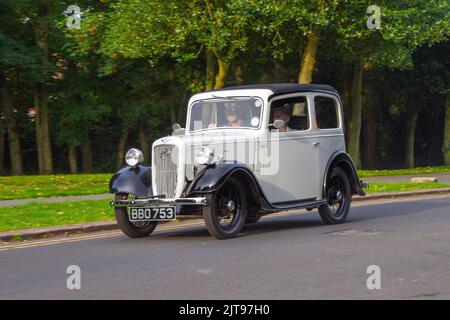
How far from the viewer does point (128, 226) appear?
41.9 feet

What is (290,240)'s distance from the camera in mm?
12000

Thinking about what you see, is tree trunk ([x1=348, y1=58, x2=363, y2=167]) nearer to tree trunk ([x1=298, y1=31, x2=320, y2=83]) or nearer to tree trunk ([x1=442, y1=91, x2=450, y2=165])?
tree trunk ([x1=298, y1=31, x2=320, y2=83])

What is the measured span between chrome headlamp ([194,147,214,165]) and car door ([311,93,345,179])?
260cm

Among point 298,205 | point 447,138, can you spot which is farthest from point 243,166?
point 447,138

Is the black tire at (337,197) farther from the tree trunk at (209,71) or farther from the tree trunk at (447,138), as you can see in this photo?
the tree trunk at (447,138)

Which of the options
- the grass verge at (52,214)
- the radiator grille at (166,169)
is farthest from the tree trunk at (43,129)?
the radiator grille at (166,169)

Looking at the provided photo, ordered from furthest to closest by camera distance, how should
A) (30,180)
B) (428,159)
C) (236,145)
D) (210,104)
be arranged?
1. (428,159)
2. (30,180)
3. (210,104)
4. (236,145)

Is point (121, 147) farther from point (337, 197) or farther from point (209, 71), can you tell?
point (337, 197)

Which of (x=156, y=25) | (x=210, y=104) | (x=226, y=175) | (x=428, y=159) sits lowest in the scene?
(x=428, y=159)

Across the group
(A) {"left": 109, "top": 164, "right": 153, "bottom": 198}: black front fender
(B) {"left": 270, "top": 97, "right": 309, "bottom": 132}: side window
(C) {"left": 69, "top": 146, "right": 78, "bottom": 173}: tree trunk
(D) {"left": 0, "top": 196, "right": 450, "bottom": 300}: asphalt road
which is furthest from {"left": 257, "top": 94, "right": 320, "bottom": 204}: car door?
(C) {"left": 69, "top": 146, "right": 78, "bottom": 173}: tree trunk

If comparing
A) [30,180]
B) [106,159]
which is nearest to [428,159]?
[106,159]
